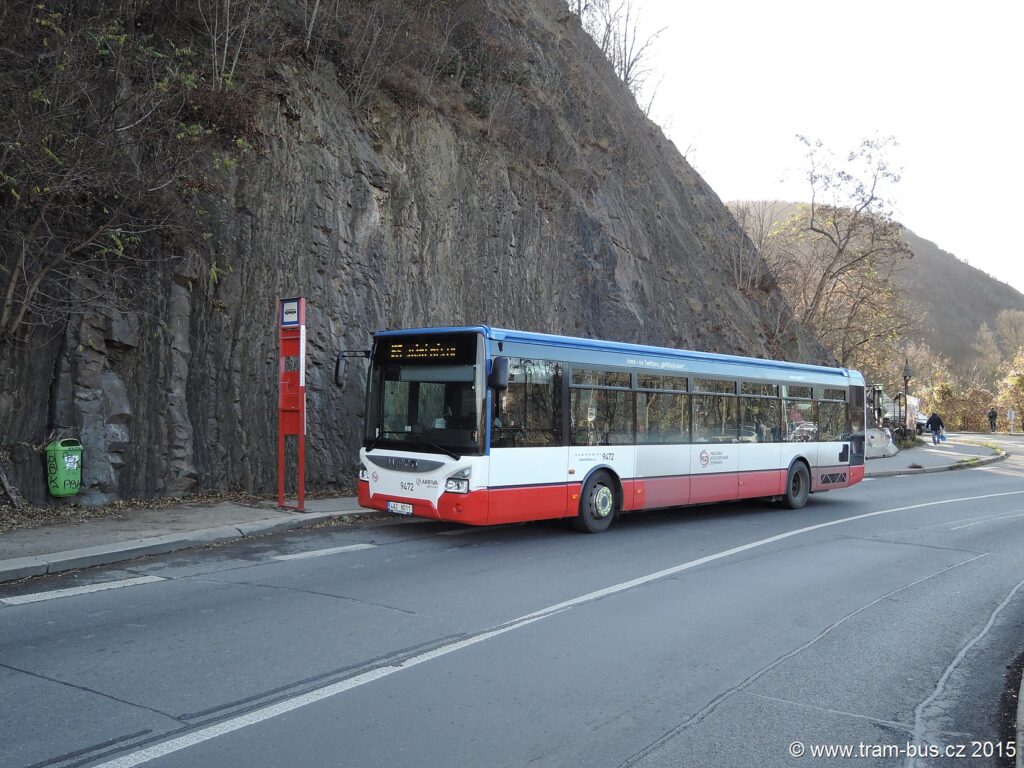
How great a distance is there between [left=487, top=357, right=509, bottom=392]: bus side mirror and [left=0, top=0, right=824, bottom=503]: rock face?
5.84m

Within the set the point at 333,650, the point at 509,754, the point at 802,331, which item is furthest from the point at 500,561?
the point at 802,331

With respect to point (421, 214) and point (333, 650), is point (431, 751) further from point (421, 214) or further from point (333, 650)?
point (421, 214)

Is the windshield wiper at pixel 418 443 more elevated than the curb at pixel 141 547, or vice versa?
the windshield wiper at pixel 418 443

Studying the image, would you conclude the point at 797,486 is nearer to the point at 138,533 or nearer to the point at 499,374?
the point at 499,374

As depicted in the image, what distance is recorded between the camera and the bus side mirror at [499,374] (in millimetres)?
10023

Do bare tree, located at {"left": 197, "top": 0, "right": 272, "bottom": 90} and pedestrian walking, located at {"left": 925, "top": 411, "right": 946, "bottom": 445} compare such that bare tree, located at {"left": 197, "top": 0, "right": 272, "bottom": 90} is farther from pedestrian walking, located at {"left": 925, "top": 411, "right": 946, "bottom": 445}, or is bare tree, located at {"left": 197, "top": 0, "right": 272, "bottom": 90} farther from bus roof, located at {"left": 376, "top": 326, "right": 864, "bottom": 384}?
pedestrian walking, located at {"left": 925, "top": 411, "right": 946, "bottom": 445}

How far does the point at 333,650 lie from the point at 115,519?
6622 millimetres

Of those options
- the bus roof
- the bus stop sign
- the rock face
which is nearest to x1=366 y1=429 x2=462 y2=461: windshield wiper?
the bus roof

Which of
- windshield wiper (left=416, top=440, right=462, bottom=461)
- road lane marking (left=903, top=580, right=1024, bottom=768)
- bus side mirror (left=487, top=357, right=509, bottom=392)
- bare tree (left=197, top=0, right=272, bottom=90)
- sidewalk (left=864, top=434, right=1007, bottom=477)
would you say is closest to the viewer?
road lane marking (left=903, top=580, right=1024, bottom=768)

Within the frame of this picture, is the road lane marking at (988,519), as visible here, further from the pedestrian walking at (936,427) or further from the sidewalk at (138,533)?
the pedestrian walking at (936,427)

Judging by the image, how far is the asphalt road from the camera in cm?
422

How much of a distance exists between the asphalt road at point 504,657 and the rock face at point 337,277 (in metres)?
4.01

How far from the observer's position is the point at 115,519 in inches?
426

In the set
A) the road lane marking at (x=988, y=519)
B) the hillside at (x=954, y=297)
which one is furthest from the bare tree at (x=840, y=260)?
the hillside at (x=954, y=297)
